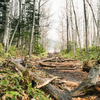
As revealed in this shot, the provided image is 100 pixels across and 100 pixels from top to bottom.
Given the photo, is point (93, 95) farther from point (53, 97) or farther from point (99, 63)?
point (53, 97)

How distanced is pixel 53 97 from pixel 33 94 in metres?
0.65

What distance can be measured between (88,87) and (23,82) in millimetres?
1887

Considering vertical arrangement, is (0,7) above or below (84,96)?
above

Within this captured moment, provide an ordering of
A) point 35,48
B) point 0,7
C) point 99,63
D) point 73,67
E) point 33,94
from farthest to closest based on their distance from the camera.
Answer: point 35,48 → point 0,7 → point 73,67 → point 99,63 → point 33,94

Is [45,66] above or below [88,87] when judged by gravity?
below

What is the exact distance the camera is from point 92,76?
7.81 feet

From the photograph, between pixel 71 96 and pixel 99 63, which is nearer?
pixel 71 96

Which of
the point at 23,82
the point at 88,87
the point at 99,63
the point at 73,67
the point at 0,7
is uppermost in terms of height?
the point at 0,7

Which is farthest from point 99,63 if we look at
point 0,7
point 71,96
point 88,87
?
point 0,7

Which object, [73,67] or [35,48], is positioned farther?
[35,48]

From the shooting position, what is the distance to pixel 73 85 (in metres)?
3.13

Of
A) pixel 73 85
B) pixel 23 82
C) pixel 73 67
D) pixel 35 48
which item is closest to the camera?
pixel 23 82

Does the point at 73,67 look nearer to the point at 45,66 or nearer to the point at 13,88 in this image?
the point at 45,66

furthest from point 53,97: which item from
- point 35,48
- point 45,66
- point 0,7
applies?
point 0,7
